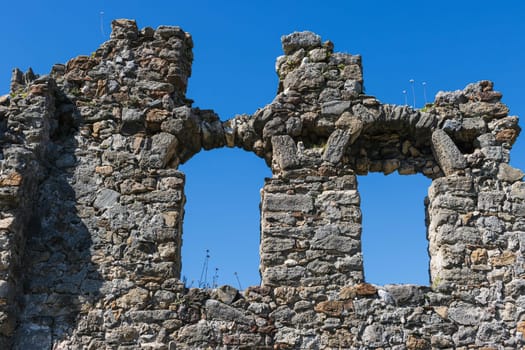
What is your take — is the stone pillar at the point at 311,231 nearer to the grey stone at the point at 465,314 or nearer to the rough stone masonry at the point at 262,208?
the rough stone masonry at the point at 262,208

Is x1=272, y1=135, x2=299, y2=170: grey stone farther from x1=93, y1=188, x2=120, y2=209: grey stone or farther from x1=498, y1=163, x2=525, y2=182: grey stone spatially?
x1=498, y1=163, x2=525, y2=182: grey stone

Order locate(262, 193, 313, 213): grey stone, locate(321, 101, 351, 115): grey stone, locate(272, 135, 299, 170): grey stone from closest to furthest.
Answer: locate(262, 193, 313, 213): grey stone
locate(272, 135, 299, 170): grey stone
locate(321, 101, 351, 115): grey stone

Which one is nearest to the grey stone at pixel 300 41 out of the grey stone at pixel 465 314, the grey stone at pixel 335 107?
the grey stone at pixel 335 107

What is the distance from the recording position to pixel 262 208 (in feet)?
25.7

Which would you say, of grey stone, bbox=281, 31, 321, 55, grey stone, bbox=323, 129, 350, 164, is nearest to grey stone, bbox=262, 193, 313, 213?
grey stone, bbox=323, 129, 350, 164

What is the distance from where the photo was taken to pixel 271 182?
7.91m

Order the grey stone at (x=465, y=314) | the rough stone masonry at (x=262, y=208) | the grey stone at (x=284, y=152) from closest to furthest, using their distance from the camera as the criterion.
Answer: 1. the rough stone masonry at (x=262, y=208)
2. the grey stone at (x=465, y=314)
3. the grey stone at (x=284, y=152)

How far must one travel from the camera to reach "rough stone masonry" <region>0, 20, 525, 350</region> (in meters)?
7.27

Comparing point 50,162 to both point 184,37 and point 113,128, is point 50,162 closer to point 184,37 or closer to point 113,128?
point 113,128

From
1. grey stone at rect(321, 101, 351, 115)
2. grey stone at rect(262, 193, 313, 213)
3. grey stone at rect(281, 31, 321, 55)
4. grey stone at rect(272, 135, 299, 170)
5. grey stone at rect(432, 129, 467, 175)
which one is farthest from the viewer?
grey stone at rect(281, 31, 321, 55)

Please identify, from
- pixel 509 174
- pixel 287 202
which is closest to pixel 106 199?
pixel 287 202

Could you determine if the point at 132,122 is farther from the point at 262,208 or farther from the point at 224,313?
the point at 224,313

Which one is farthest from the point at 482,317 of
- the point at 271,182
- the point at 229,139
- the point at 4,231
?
the point at 4,231

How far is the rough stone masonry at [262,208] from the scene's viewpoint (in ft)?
23.9
